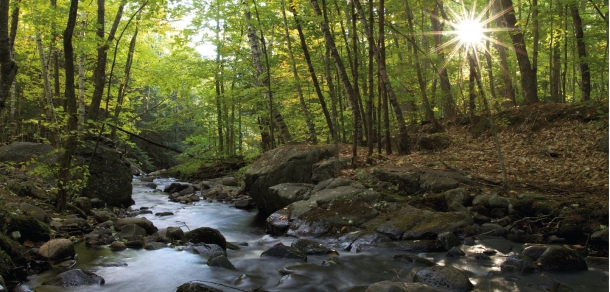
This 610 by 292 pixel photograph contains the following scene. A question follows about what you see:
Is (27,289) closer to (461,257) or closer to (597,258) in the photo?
(461,257)

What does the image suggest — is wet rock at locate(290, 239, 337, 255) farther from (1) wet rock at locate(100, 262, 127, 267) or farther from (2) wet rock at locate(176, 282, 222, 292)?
(1) wet rock at locate(100, 262, 127, 267)

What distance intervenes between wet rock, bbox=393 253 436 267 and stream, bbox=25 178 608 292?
0.35 feet

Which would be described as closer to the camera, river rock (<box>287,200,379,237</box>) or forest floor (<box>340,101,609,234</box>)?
river rock (<box>287,200,379,237</box>)

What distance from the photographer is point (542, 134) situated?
11047 millimetres

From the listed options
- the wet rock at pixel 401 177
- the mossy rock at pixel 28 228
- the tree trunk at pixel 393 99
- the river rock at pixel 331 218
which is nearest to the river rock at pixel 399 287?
the river rock at pixel 331 218

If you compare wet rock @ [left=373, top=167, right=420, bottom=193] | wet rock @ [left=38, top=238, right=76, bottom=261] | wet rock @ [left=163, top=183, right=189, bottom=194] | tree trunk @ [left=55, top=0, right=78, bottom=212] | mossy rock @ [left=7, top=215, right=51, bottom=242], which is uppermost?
tree trunk @ [left=55, top=0, right=78, bottom=212]

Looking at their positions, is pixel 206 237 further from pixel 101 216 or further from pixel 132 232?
pixel 101 216

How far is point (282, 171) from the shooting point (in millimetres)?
10477

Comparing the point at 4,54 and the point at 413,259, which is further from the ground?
the point at 4,54

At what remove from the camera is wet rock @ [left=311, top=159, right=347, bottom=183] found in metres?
9.98

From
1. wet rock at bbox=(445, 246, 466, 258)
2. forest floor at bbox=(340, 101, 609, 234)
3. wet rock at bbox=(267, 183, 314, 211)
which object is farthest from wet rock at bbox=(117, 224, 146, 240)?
forest floor at bbox=(340, 101, 609, 234)

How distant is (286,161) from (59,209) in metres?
5.49

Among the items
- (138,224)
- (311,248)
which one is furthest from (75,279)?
(311,248)

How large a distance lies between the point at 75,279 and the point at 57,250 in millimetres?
866
